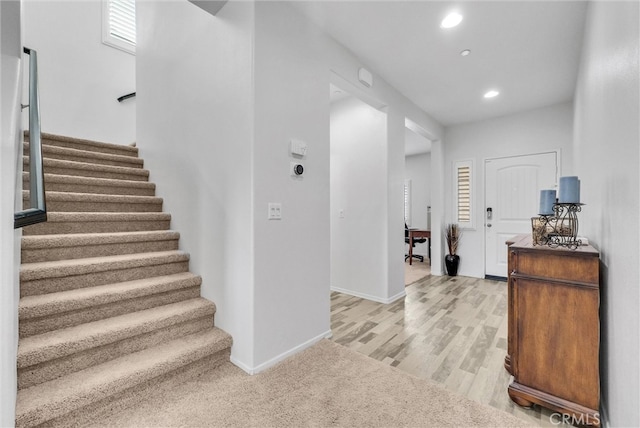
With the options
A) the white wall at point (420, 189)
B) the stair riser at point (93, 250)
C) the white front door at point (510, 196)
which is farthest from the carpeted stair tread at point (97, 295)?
the white wall at point (420, 189)

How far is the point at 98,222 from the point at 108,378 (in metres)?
1.46

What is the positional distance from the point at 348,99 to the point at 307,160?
2000 millimetres

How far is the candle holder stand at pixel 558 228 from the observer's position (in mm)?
1782

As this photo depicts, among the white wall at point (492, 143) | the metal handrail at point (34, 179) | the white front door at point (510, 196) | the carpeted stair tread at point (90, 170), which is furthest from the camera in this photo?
the white front door at point (510, 196)

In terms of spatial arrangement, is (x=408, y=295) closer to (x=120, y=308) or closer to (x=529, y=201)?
(x=529, y=201)

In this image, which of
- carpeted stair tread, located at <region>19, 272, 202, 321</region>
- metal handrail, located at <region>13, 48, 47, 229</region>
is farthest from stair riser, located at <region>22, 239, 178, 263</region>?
metal handrail, located at <region>13, 48, 47, 229</region>

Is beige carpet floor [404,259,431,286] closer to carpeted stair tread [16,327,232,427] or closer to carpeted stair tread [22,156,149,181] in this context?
carpeted stair tread [16,327,232,427]

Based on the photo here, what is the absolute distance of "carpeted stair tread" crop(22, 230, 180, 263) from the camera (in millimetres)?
2043

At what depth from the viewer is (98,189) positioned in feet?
9.45

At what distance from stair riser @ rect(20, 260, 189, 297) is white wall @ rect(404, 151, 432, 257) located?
257 inches

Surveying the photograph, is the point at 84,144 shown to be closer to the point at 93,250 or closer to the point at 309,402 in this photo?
the point at 93,250

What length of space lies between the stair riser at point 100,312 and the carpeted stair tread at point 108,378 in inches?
12.9

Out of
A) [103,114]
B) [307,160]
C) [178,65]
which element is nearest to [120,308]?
[307,160]

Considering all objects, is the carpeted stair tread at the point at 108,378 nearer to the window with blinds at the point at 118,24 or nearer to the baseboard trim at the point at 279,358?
the baseboard trim at the point at 279,358
